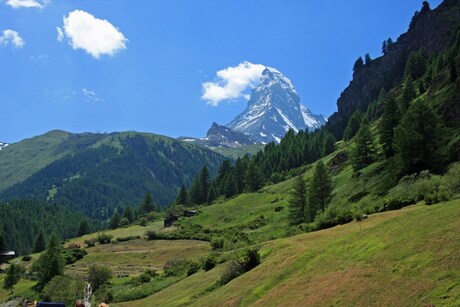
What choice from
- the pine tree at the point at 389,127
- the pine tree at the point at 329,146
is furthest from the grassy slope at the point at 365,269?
the pine tree at the point at 329,146

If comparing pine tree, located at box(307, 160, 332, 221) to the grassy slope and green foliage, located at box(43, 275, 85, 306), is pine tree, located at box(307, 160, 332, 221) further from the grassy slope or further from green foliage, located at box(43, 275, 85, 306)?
the grassy slope

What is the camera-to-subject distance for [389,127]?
93688 mm

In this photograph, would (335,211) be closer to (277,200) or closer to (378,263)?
(378,263)

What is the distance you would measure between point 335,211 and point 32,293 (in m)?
74.3

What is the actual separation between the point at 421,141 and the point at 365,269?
49.8 m

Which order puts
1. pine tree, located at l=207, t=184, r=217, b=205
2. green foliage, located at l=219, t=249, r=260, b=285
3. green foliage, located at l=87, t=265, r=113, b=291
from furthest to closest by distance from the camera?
1. pine tree, located at l=207, t=184, r=217, b=205
2. green foliage, located at l=87, t=265, r=113, b=291
3. green foliage, located at l=219, t=249, r=260, b=285

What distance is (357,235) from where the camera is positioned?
114ft

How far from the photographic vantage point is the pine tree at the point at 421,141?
229 ft

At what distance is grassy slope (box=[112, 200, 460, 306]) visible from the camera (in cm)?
2211

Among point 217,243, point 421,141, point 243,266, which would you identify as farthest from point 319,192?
point 243,266

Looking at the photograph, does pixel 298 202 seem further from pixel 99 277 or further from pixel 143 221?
pixel 143 221

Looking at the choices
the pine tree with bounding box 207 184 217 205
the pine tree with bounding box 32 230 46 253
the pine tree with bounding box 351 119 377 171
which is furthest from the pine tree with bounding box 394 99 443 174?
the pine tree with bounding box 32 230 46 253

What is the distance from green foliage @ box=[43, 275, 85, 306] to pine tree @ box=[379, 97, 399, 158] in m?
62.7

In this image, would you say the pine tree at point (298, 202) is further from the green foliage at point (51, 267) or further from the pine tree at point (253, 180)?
the pine tree at point (253, 180)
